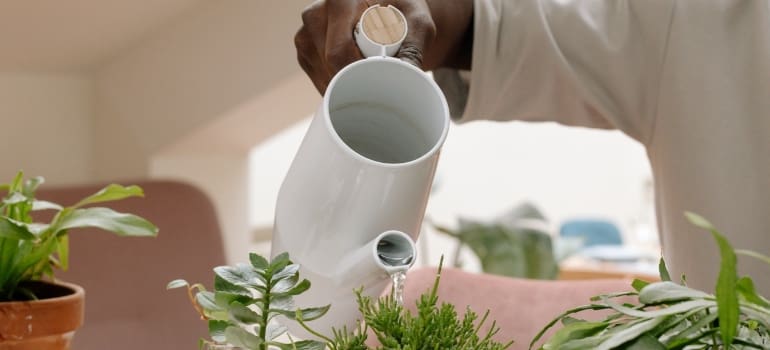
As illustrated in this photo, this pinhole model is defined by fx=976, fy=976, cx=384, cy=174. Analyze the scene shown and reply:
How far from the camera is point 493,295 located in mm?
1022

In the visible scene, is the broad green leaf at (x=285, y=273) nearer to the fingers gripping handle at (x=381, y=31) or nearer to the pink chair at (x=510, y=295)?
the fingers gripping handle at (x=381, y=31)

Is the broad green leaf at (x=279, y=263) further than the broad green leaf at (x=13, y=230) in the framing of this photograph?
No

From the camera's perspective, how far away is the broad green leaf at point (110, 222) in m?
0.81

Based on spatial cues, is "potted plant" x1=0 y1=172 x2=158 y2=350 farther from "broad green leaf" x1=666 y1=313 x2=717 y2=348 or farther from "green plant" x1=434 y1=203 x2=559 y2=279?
"green plant" x1=434 y1=203 x2=559 y2=279

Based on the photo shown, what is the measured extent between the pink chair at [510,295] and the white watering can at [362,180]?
0.31 m

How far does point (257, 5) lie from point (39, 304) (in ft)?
4.23

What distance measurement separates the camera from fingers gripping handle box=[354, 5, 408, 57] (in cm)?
70

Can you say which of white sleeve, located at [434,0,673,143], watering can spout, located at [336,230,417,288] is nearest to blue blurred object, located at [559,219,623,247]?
white sleeve, located at [434,0,673,143]

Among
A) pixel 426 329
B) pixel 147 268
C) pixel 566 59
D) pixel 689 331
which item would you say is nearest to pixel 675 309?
pixel 689 331

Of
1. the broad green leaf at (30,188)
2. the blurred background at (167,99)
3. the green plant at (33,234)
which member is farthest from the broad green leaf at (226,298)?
the blurred background at (167,99)

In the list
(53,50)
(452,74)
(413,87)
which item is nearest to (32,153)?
(53,50)

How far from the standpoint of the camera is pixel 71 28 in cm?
207

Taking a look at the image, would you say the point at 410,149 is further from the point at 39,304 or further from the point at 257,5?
the point at 257,5

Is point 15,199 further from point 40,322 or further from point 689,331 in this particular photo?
point 689,331
